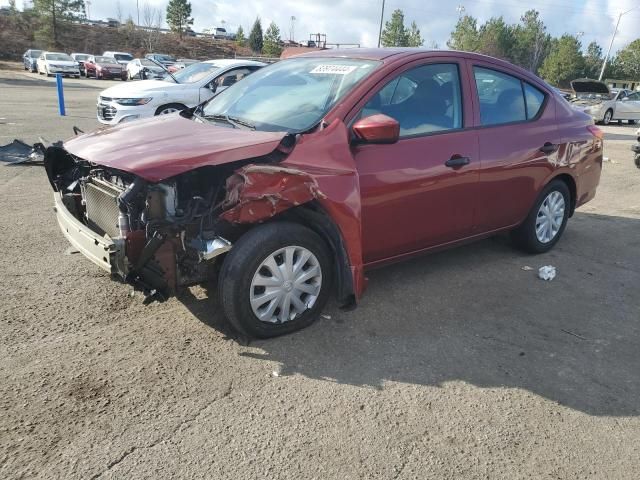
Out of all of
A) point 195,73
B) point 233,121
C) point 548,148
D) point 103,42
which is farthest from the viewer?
point 103,42

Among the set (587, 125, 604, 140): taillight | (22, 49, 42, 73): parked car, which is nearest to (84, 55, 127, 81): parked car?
(22, 49, 42, 73): parked car

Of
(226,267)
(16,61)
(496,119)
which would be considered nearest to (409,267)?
(496,119)

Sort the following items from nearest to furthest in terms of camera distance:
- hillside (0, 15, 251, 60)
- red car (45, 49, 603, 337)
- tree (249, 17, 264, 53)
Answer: red car (45, 49, 603, 337)
hillside (0, 15, 251, 60)
tree (249, 17, 264, 53)

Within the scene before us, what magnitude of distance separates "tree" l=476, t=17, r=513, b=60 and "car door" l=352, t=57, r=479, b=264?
70388mm

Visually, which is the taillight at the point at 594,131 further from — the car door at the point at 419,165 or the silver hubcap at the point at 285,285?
the silver hubcap at the point at 285,285

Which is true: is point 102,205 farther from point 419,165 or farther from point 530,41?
point 530,41

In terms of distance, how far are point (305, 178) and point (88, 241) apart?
139 centimetres

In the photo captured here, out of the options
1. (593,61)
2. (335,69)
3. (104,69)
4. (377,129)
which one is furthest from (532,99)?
(593,61)

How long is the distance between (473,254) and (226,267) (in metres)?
2.96

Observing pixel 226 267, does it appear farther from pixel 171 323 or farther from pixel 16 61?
pixel 16 61

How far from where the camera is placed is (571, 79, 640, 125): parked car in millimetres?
21333

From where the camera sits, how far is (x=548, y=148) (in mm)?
4844

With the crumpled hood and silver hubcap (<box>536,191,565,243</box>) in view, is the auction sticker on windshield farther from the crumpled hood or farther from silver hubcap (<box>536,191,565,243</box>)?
silver hubcap (<box>536,191,565,243</box>)

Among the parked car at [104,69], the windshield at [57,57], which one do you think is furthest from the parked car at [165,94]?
the windshield at [57,57]
